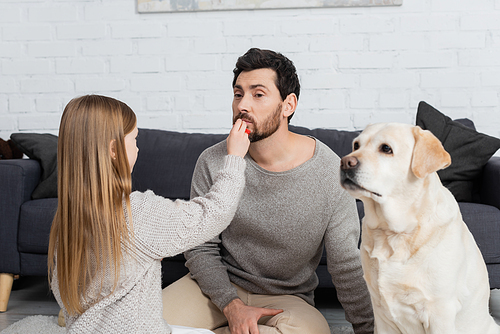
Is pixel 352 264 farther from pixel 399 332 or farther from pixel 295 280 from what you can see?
pixel 399 332

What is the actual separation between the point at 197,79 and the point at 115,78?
560 mm

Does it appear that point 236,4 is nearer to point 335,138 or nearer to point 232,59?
point 232,59

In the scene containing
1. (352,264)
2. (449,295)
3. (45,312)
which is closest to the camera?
(449,295)

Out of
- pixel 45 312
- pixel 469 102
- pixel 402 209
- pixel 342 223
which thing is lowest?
pixel 45 312

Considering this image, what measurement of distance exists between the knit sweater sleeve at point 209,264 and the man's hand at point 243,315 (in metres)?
0.03

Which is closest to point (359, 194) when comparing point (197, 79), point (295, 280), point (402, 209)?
point (402, 209)

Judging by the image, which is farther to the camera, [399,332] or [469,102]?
[469,102]

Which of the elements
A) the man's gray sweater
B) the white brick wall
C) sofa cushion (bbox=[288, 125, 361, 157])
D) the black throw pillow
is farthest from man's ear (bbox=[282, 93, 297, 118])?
the black throw pillow

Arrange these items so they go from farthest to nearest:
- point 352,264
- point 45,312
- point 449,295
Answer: point 45,312 < point 352,264 < point 449,295

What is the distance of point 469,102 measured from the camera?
2.78m

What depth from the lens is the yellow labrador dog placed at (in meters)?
0.99

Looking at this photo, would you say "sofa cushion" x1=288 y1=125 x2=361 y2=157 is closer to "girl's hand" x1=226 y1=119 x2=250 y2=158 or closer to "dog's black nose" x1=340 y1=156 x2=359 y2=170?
"girl's hand" x1=226 y1=119 x2=250 y2=158

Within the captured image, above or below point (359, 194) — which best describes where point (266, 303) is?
below

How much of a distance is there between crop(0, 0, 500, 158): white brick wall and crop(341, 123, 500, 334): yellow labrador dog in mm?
1829
